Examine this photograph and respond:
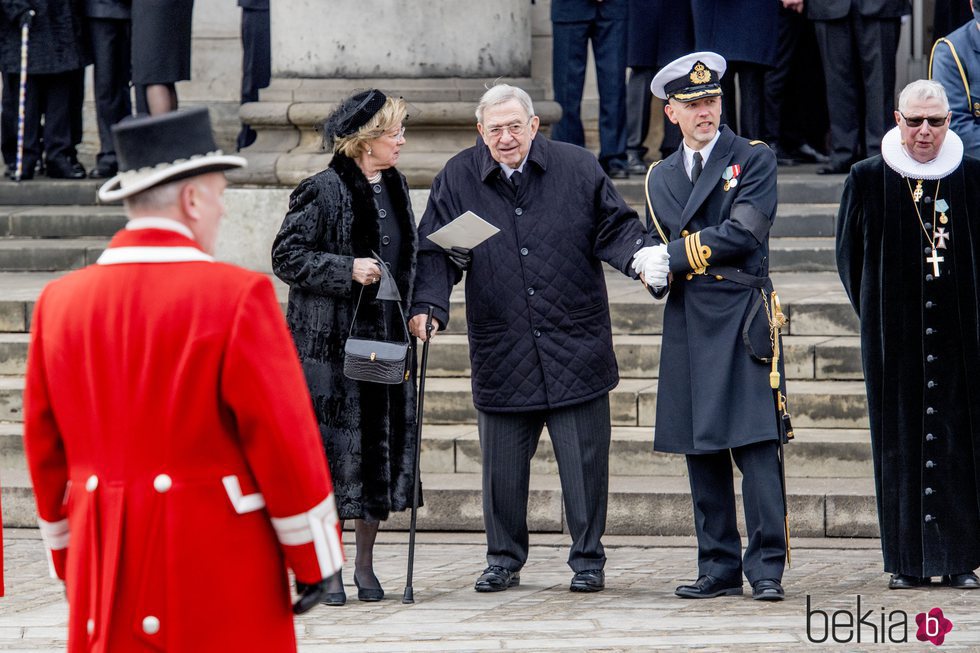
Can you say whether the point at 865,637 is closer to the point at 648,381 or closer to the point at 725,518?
the point at 725,518

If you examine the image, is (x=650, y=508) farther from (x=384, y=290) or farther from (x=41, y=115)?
(x=41, y=115)

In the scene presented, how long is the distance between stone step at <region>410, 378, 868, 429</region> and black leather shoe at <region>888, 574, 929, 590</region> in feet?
5.53

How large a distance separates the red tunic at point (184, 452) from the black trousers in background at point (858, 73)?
8031 millimetres

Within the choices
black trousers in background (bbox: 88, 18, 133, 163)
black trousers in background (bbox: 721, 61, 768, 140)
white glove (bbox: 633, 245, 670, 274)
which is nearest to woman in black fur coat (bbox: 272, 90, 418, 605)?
white glove (bbox: 633, 245, 670, 274)

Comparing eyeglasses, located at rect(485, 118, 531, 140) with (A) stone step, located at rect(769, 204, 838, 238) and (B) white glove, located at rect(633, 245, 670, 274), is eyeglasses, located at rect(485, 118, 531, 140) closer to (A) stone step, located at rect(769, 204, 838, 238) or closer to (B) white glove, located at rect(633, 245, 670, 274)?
(B) white glove, located at rect(633, 245, 670, 274)

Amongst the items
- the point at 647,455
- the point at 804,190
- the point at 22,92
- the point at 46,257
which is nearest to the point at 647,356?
the point at 647,455

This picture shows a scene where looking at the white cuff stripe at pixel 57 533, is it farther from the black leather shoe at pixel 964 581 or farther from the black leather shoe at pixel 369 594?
the black leather shoe at pixel 964 581

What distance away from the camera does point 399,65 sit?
989cm

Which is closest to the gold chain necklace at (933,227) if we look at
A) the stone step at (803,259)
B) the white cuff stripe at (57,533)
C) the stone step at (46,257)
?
the stone step at (803,259)

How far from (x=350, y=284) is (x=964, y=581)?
2564 mm

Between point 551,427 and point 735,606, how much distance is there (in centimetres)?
102

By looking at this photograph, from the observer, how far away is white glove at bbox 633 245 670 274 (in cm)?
638

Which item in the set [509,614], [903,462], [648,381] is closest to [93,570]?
[509,614]

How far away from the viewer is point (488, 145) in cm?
666
